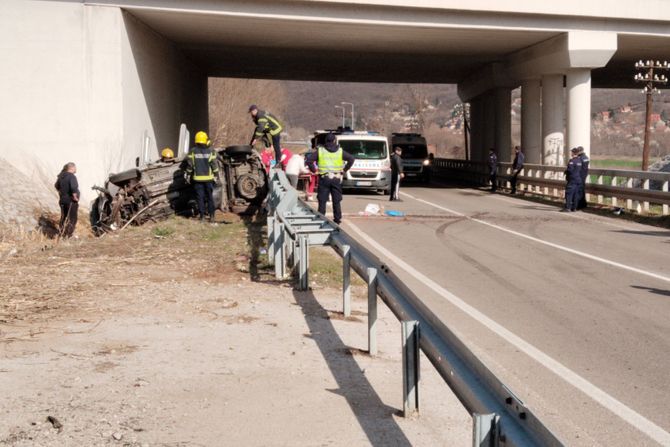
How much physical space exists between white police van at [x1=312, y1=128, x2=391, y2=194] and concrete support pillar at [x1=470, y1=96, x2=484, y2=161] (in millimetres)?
12712

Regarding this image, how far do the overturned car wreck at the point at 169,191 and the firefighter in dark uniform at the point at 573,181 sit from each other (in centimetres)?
934

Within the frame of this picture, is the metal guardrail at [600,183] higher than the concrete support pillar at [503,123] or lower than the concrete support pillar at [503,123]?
lower

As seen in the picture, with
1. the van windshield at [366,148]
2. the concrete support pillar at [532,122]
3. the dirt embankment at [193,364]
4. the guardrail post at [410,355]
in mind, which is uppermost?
the concrete support pillar at [532,122]

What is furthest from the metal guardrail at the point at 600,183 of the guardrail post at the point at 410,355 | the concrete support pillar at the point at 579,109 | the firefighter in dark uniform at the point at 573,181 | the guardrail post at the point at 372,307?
the guardrail post at the point at 410,355

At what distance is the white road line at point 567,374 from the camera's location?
5273 mm

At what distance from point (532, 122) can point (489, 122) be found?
16.7 feet

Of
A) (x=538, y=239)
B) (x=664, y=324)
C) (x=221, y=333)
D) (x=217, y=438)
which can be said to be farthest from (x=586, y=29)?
(x=217, y=438)

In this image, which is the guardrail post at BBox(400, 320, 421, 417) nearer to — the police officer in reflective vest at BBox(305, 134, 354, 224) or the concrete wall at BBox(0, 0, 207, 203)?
the police officer in reflective vest at BBox(305, 134, 354, 224)

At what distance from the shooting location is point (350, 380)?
6.14 metres

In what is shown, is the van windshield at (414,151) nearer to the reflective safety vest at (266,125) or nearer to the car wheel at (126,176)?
the reflective safety vest at (266,125)

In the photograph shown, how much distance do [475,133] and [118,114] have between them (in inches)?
971

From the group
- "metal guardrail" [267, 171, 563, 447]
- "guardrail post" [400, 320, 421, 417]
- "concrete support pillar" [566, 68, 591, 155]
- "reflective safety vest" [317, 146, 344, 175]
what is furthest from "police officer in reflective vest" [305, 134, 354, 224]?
"concrete support pillar" [566, 68, 591, 155]

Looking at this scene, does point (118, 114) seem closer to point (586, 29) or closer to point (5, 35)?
point (5, 35)

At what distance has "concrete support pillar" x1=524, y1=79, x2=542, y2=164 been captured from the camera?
113 feet
